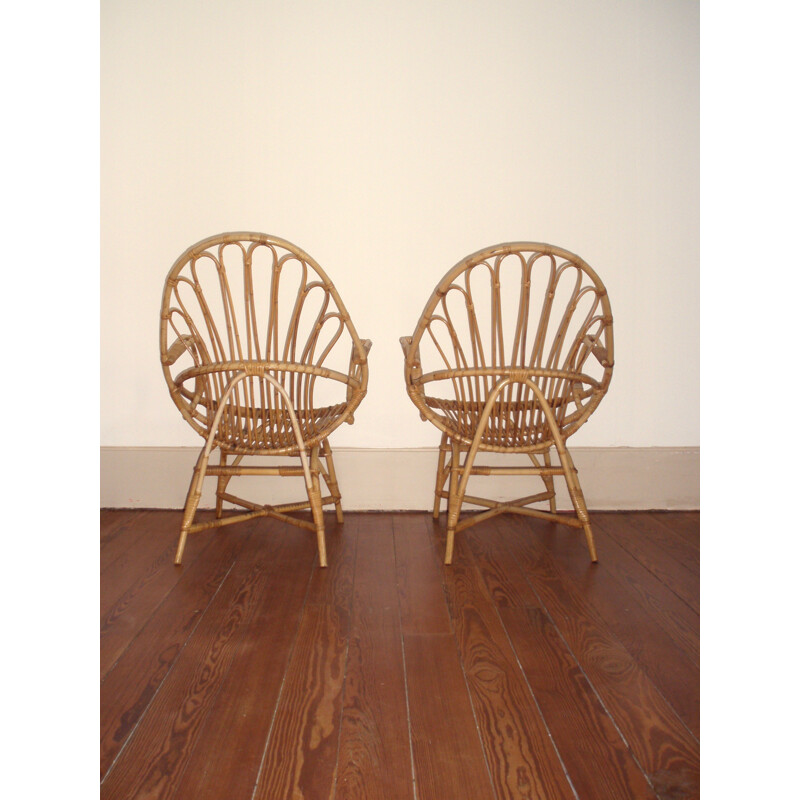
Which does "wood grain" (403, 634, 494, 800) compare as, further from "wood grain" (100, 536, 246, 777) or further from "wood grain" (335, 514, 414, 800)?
"wood grain" (100, 536, 246, 777)

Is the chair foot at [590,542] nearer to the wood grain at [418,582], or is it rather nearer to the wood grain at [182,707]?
the wood grain at [418,582]

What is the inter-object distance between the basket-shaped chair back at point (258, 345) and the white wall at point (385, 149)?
135 mm

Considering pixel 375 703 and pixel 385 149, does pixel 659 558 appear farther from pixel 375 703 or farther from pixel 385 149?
pixel 385 149

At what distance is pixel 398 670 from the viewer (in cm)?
137

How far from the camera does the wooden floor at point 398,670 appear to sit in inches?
41.0

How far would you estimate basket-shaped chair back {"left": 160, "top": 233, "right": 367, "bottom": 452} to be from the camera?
6.65 feet

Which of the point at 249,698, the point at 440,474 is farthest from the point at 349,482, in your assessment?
the point at 249,698

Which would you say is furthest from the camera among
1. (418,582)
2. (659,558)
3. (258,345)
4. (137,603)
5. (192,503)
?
(258,345)

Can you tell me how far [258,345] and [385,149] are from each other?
36.6 inches

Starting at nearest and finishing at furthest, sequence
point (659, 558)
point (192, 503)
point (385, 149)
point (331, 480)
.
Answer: point (192, 503), point (659, 558), point (331, 480), point (385, 149)

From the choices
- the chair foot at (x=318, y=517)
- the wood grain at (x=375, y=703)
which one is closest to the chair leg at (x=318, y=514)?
the chair foot at (x=318, y=517)

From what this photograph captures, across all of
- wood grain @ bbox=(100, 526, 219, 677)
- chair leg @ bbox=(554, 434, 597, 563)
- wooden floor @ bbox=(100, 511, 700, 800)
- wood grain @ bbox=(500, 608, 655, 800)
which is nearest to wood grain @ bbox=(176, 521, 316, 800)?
wooden floor @ bbox=(100, 511, 700, 800)

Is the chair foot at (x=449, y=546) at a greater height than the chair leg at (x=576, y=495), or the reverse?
the chair leg at (x=576, y=495)

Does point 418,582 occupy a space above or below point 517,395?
below
